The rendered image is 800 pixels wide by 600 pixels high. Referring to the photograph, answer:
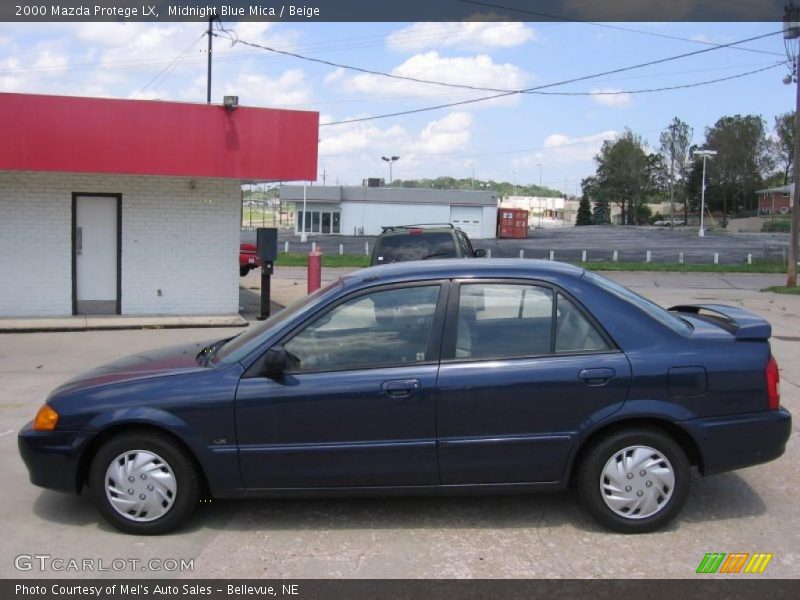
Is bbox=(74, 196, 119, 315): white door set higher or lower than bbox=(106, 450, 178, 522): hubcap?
higher

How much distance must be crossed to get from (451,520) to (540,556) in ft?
2.24

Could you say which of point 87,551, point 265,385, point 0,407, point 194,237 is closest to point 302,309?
point 265,385

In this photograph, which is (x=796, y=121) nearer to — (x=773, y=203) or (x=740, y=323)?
(x=740, y=323)

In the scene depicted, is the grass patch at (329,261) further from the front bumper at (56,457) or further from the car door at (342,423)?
the car door at (342,423)

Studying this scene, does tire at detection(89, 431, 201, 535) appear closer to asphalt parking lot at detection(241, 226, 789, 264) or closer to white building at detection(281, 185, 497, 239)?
asphalt parking lot at detection(241, 226, 789, 264)

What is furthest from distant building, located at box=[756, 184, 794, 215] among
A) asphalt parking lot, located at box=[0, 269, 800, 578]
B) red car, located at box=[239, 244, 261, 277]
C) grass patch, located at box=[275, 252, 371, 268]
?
asphalt parking lot, located at box=[0, 269, 800, 578]

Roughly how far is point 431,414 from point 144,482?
1699mm

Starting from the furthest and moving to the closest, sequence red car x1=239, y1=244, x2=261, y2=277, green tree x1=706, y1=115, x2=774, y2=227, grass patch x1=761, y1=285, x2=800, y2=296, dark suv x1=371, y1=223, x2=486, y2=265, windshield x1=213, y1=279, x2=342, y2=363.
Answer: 1. green tree x1=706, y1=115, x2=774, y2=227
2. grass patch x1=761, y1=285, x2=800, y2=296
3. red car x1=239, y1=244, x2=261, y2=277
4. dark suv x1=371, y1=223, x2=486, y2=265
5. windshield x1=213, y1=279, x2=342, y2=363

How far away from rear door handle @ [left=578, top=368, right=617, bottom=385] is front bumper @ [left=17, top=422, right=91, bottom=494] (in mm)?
2865

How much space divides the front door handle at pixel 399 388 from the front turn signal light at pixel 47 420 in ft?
6.37

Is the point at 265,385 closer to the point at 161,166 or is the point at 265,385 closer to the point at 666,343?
the point at 666,343

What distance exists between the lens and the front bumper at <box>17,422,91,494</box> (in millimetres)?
4508

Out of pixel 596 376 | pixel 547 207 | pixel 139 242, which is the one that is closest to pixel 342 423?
pixel 596 376

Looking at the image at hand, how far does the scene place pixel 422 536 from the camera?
14.9 feet
